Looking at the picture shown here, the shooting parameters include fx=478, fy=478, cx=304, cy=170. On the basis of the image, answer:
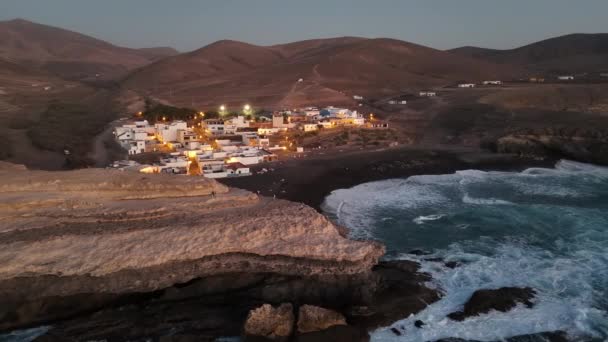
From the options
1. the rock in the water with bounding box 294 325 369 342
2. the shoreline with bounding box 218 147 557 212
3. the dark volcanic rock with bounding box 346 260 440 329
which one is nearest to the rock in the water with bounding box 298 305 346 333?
the rock in the water with bounding box 294 325 369 342

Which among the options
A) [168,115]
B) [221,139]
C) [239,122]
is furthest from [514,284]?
[168,115]

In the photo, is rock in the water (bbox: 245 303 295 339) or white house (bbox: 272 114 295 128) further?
white house (bbox: 272 114 295 128)

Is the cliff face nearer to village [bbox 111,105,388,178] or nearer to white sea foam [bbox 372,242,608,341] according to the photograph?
white sea foam [bbox 372,242,608,341]

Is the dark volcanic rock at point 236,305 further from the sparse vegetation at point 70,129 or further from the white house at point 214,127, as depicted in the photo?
the white house at point 214,127

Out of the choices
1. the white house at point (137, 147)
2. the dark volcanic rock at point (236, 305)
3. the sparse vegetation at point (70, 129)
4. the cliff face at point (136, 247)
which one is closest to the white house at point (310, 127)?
Result: the white house at point (137, 147)

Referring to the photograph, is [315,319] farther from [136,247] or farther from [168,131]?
[168,131]
